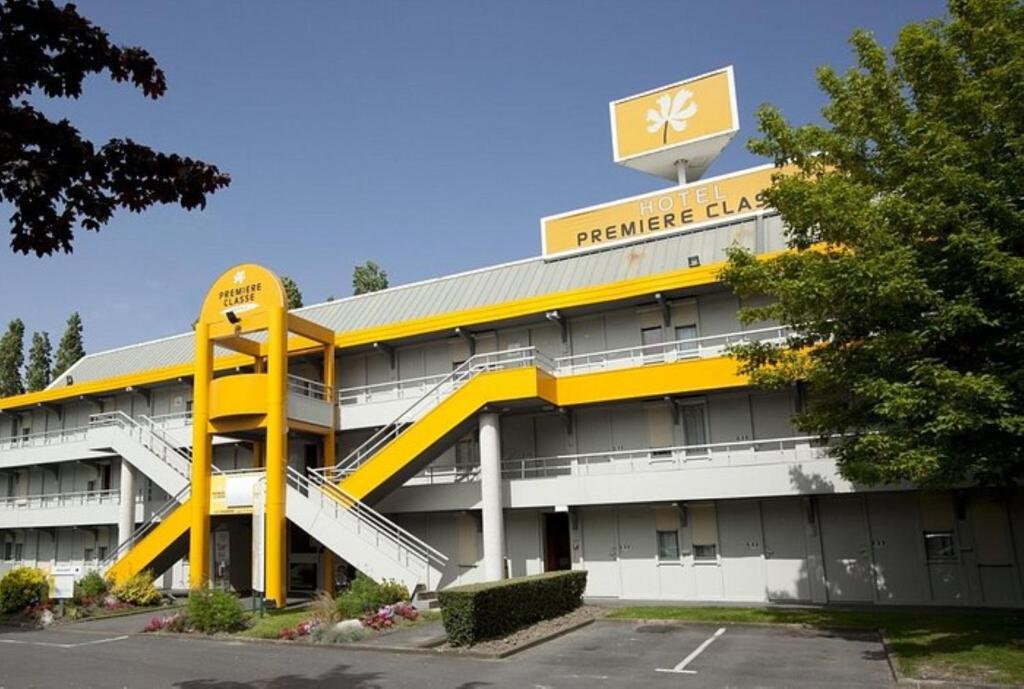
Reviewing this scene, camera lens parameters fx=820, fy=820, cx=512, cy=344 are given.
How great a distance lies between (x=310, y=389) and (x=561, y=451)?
9.78 metres

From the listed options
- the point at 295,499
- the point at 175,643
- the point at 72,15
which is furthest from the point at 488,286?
the point at 72,15

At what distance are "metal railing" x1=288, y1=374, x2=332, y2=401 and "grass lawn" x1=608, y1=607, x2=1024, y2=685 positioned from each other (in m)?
13.8

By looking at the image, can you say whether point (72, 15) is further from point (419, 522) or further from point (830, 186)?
point (419, 522)

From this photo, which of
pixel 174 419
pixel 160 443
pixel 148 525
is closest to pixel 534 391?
pixel 148 525

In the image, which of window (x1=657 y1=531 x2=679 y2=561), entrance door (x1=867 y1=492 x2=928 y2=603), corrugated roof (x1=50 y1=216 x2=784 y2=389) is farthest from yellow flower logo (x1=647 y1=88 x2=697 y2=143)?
entrance door (x1=867 y1=492 x2=928 y2=603)

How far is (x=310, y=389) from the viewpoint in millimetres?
30453

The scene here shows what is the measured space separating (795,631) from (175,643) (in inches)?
561

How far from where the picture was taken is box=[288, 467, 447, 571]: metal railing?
2327cm

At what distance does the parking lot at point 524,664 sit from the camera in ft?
44.3

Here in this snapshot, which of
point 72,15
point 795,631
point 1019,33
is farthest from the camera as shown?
point 795,631

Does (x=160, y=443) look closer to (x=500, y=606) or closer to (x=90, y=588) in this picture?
(x=90, y=588)

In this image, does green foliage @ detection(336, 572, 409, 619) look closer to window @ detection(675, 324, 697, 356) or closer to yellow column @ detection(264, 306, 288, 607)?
yellow column @ detection(264, 306, 288, 607)

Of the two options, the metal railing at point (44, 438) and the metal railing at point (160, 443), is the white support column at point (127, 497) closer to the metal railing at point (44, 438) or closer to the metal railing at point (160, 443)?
the metal railing at point (160, 443)

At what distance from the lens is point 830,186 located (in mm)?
15812
